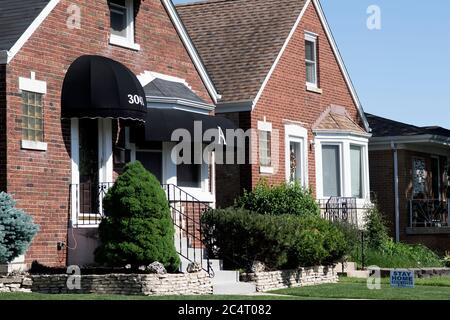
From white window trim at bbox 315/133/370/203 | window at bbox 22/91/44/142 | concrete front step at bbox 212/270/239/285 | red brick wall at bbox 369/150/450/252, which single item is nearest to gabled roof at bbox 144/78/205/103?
window at bbox 22/91/44/142

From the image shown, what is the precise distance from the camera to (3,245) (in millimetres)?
19797

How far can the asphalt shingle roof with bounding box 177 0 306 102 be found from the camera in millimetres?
29825

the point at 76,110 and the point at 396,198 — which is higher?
the point at 76,110

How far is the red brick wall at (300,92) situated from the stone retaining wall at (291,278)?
4724 millimetres

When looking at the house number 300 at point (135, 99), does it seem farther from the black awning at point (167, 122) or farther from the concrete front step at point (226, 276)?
the concrete front step at point (226, 276)

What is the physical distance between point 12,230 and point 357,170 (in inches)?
608

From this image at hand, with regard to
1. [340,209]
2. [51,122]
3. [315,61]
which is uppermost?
[315,61]

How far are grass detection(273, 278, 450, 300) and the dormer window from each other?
7.09 meters

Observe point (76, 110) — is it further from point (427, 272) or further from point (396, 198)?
point (396, 198)

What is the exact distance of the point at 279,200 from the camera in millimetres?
27156

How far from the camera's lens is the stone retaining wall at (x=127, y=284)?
1952 cm

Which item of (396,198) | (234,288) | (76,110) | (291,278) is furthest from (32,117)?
(396,198)
